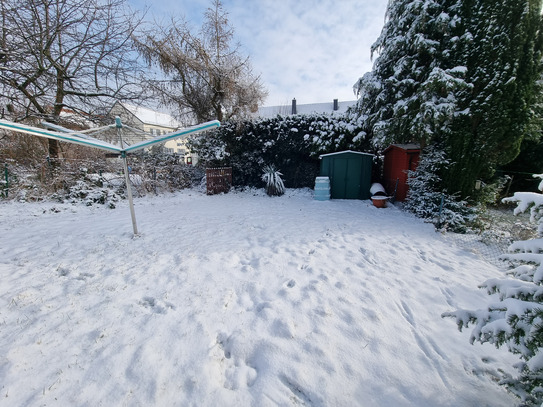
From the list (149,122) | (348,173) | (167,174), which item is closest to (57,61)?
(167,174)

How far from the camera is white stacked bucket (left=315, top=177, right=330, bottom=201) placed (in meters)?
7.76

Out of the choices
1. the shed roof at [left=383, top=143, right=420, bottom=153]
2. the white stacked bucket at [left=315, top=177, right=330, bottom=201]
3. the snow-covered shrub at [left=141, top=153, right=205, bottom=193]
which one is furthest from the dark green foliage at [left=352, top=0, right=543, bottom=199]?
the snow-covered shrub at [left=141, top=153, right=205, bottom=193]

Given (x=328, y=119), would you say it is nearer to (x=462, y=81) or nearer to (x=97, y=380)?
(x=462, y=81)

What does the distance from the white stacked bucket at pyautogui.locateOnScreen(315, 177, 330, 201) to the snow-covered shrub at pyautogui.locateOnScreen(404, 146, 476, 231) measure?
245 centimetres

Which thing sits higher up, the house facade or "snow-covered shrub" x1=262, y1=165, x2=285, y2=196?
the house facade

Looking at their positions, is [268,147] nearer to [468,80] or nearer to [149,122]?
[468,80]

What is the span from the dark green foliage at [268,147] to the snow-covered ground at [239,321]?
572cm

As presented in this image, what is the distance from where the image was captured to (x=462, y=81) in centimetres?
496

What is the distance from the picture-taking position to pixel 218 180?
30.2 feet

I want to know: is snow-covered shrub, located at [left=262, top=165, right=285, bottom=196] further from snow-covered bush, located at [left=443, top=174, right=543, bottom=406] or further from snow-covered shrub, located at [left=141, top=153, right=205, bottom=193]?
snow-covered bush, located at [left=443, top=174, right=543, bottom=406]

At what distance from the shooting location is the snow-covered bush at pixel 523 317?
1.18 m

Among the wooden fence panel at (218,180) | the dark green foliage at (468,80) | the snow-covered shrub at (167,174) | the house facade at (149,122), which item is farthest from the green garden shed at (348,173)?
the house facade at (149,122)

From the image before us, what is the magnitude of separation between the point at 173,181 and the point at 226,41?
6.80 m

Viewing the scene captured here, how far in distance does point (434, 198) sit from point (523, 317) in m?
5.21
